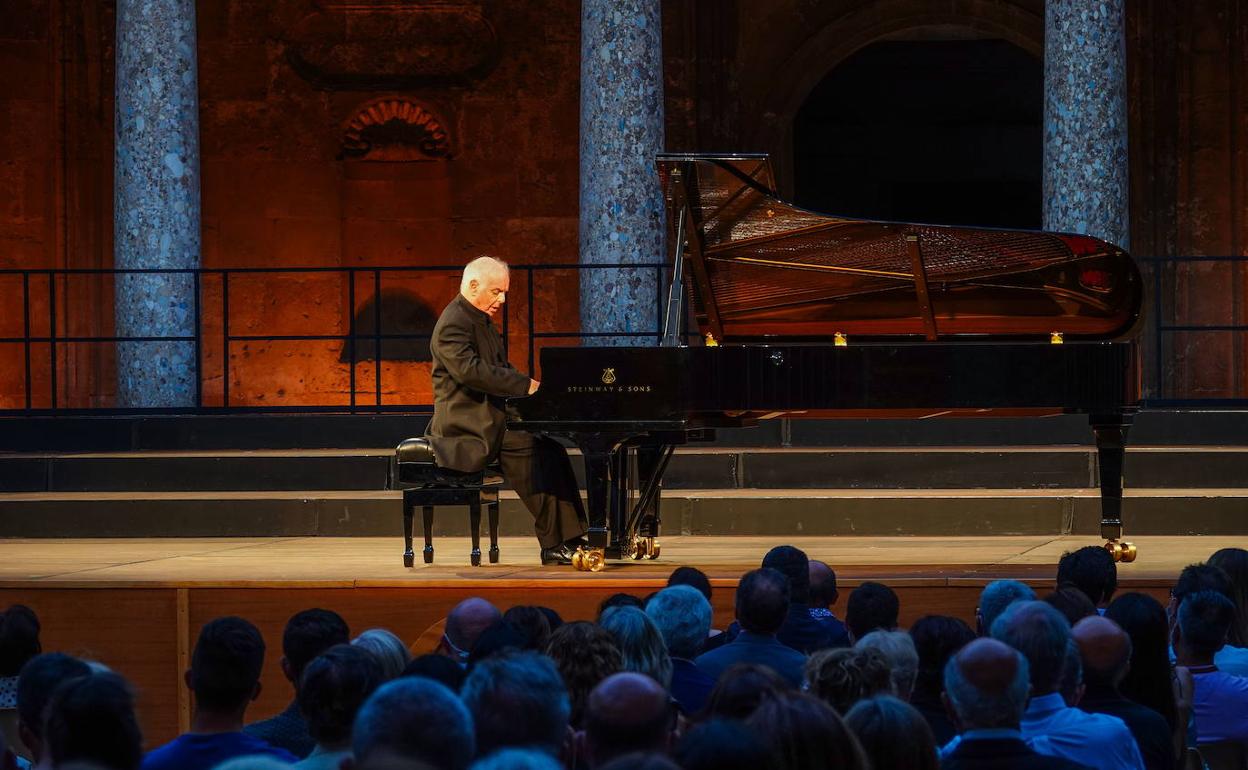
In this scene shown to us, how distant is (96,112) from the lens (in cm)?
1458

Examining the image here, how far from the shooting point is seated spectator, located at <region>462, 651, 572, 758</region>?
3.29 m

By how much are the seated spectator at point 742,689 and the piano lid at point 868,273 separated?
15.0 feet

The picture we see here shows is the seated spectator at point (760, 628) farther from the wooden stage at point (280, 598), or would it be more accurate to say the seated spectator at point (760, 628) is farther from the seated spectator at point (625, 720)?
the wooden stage at point (280, 598)

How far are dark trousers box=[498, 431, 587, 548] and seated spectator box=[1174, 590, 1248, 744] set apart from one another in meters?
3.69

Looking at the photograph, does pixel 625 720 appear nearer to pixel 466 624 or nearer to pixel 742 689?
pixel 742 689

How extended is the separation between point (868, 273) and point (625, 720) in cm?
547

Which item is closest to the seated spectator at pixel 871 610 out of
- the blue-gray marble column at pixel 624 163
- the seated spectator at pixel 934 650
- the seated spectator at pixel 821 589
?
the seated spectator at pixel 821 589

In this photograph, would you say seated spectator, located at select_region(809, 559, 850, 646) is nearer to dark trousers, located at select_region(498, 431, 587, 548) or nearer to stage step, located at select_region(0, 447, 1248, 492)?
dark trousers, located at select_region(498, 431, 587, 548)

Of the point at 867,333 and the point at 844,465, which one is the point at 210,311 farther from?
the point at 867,333

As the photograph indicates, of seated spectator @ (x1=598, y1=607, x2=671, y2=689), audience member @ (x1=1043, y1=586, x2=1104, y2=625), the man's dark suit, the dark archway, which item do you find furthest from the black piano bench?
the dark archway

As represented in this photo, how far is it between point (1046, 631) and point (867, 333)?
4.54 m

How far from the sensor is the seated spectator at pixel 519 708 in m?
3.29

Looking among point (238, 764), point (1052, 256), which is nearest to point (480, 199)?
point (1052, 256)

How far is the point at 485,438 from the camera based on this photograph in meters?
8.23
